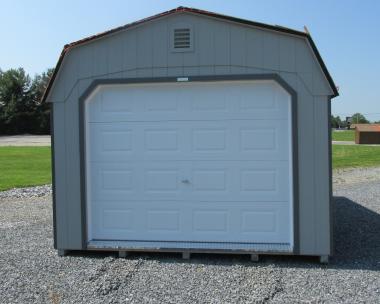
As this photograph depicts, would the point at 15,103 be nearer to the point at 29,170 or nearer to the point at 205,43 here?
the point at 29,170

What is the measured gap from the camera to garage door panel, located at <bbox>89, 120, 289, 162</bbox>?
650 centimetres

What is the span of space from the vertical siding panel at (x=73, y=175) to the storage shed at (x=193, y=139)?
14 mm

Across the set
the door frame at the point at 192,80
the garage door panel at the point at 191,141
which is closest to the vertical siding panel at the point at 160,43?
the door frame at the point at 192,80

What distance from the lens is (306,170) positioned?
6.29 m

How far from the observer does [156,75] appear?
6.58 meters

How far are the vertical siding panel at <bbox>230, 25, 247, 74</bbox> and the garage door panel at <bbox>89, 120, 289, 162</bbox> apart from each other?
2.70 feet

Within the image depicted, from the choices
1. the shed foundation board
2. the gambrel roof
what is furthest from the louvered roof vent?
the shed foundation board

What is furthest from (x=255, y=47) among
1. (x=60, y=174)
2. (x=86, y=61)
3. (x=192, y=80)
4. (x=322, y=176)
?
(x=60, y=174)

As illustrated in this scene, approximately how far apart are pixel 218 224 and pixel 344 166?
16707mm

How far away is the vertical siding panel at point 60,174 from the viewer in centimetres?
677

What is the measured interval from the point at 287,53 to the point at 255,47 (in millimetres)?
426

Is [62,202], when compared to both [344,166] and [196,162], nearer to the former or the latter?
[196,162]

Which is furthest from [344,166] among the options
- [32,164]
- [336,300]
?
[336,300]

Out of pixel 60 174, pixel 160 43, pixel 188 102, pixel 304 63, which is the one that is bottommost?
pixel 60 174
